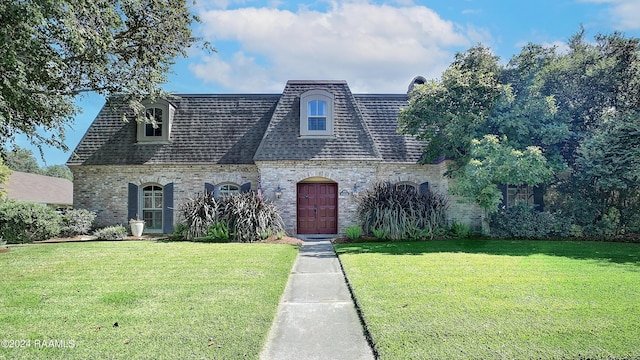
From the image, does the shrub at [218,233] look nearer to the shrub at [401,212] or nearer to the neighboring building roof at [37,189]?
the shrub at [401,212]

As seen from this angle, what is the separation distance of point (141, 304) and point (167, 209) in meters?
12.4

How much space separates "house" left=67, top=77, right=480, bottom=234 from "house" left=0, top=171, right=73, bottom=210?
1541cm

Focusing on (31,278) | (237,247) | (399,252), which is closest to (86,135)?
(237,247)

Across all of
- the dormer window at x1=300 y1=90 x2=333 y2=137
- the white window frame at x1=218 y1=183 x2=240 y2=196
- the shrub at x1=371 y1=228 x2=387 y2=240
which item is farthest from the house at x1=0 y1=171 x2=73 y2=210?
the shrub at x1=371 y1=228 x2=387 y2=240

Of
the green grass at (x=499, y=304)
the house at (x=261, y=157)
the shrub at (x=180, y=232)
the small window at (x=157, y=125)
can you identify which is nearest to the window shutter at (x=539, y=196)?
the house at (x=261, y=157)

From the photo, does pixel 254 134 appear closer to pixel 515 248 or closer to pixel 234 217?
pixel 234 217

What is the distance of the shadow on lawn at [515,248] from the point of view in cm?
1069

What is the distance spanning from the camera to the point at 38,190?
32.6 m

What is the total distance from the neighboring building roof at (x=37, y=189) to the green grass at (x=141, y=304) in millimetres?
23605

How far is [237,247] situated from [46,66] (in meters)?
6.82

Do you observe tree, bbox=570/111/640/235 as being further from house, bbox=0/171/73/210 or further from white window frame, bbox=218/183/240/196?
house, bbox=0/171/73/210

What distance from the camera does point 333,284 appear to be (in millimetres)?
7594

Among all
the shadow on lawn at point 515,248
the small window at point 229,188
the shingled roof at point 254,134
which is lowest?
the shadow on lawn at point 515,248

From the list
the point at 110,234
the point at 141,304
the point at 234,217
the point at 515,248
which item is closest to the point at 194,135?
the point at 110,234
